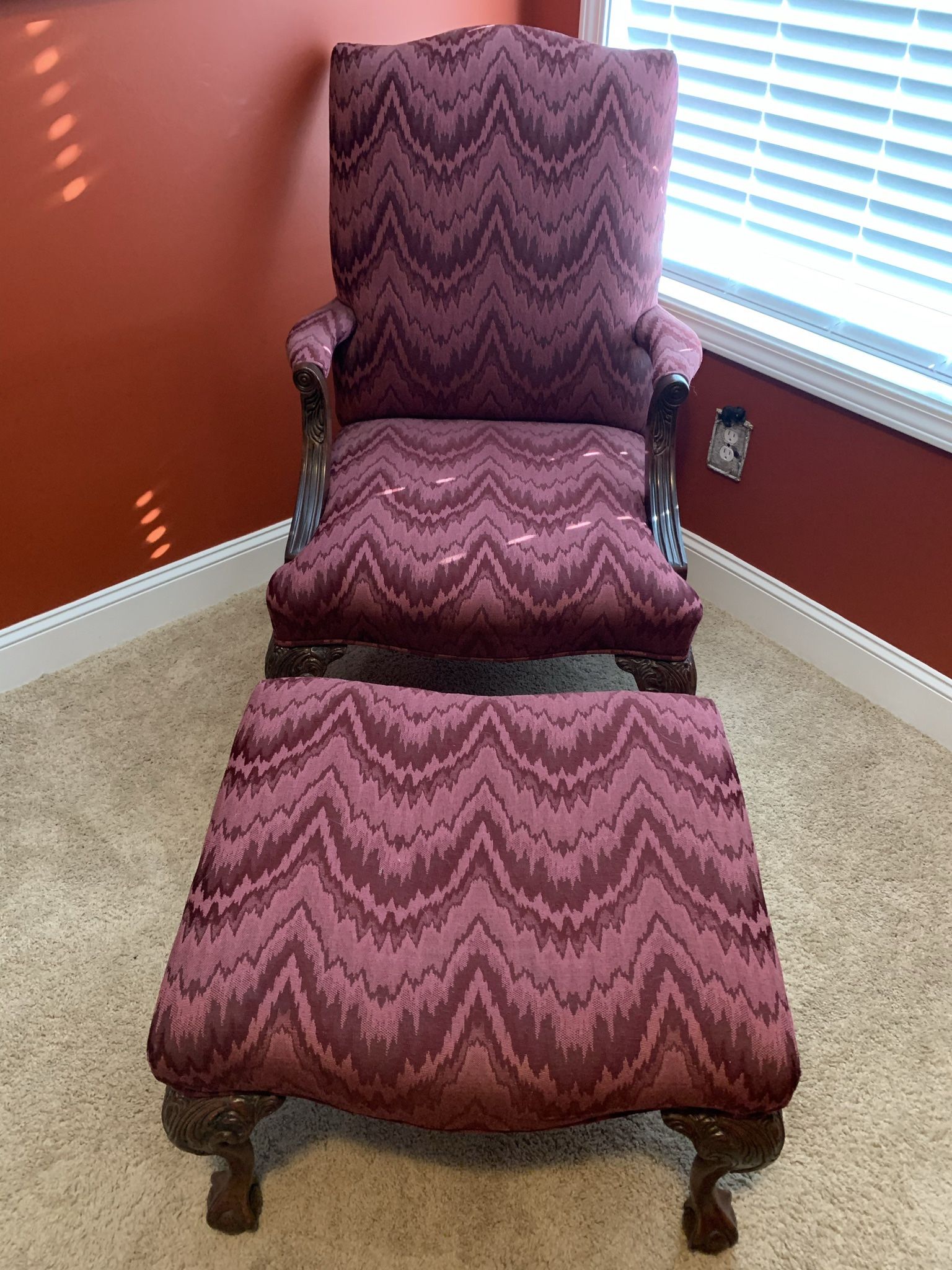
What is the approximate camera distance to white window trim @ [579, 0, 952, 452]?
164cm

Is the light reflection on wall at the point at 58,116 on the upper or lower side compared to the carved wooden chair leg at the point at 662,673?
upper

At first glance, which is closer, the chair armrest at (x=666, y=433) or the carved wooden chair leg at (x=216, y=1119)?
the carved wooden chair leg at (x=216, y=1119)

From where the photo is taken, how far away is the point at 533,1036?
0.91m

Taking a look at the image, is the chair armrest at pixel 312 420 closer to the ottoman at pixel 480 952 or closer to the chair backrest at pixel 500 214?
the chair backrest at pixel 500 214

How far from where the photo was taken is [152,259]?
1.70m

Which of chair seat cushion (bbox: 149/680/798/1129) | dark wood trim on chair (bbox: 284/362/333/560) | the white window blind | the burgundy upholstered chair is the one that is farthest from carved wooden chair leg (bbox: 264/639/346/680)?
the white window blind

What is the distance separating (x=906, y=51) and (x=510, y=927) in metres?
1.50

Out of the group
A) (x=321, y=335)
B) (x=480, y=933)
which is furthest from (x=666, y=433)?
(x=480, y=933)

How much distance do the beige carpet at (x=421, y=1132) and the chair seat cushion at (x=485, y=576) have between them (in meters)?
0.43

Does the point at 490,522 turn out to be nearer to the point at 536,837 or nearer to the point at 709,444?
the point at 536,837

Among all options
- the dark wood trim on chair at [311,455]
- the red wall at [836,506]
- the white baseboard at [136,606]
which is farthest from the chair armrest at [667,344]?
the white baseboard at [136,606]

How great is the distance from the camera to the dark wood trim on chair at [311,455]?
149cm

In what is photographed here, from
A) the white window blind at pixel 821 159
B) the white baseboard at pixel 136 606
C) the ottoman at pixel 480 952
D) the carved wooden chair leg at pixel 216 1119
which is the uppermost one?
the white window blind at pixel 821 159

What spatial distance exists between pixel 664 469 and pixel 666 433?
0.06 m
